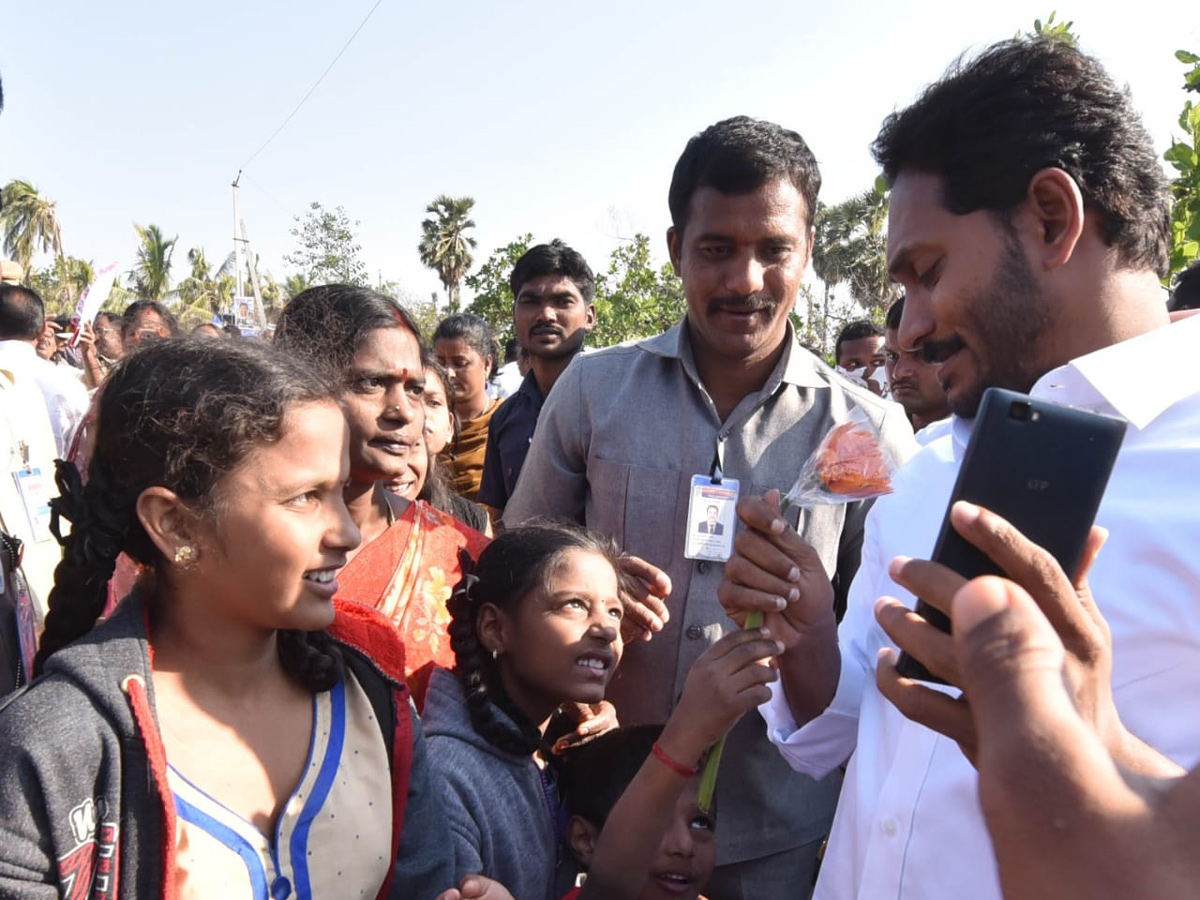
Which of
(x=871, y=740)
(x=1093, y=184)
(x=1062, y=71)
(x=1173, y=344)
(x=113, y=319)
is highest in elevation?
(x=1062, y=71)

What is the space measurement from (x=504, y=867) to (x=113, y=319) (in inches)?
398

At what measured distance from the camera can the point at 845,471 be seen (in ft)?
5.53

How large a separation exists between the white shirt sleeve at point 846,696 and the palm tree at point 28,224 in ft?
144

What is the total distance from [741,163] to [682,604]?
4.01 ft

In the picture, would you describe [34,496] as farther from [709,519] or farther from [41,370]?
[41,370]

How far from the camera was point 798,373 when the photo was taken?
2525mm

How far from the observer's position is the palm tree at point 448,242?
43.2m

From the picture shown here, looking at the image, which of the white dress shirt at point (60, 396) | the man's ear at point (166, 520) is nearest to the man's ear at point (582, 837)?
the man's ear at point (166, 520)

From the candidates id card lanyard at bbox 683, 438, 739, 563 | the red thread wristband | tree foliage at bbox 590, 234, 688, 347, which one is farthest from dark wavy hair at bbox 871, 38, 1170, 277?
tree foliage at bbox 590, 234, 688, 347

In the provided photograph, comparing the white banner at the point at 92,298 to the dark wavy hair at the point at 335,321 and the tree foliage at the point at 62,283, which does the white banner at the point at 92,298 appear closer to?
the dark wavy hair at the point at 335,321

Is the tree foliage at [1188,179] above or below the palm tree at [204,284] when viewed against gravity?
above

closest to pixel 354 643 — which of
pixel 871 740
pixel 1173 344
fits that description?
pixel 871 740

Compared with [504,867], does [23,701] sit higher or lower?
higher

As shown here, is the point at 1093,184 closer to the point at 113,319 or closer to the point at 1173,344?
the point at 1173,344
